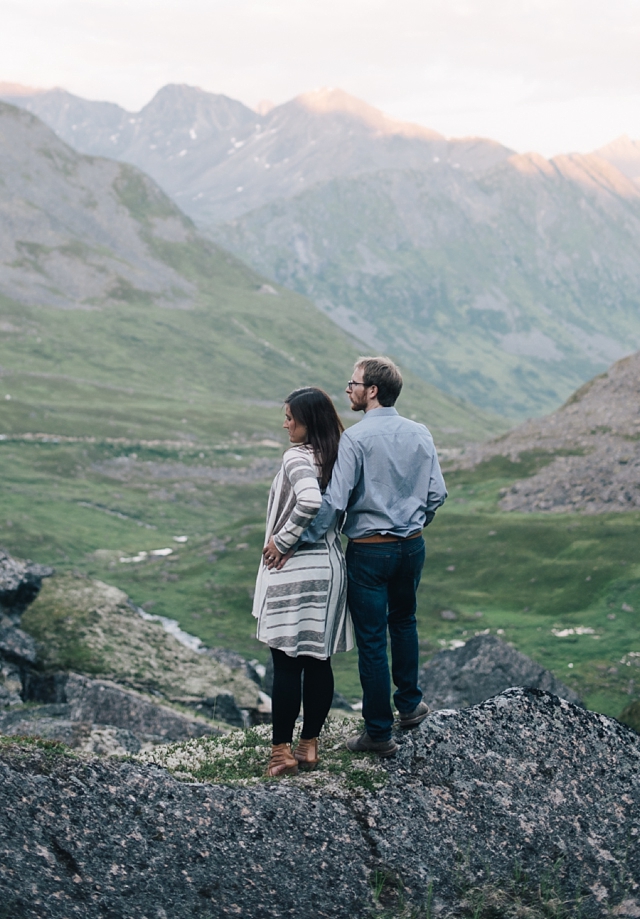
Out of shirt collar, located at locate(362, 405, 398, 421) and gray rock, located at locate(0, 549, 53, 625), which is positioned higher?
shirt collar, located at locate(362, 405, 398, 421)

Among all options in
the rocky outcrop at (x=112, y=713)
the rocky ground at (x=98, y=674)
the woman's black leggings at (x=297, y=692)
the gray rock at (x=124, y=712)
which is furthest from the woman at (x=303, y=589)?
the gray rock at (x=124, y=712)

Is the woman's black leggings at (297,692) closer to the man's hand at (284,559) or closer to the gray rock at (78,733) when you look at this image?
the man's hand at (284,559)

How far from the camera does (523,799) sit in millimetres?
10617

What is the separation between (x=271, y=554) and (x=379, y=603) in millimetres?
1518

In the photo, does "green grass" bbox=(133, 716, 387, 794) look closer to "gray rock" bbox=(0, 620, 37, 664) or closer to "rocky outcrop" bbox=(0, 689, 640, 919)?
"rocky outcrop" bbox=(0, 689, 640, 919)

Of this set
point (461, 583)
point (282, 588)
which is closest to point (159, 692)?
point (282, 588)

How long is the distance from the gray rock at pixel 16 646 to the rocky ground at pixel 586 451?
6103 centimetres

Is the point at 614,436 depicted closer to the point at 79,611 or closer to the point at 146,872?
the point at 79,611

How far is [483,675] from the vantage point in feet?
108

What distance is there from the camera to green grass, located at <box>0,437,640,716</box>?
178 ft

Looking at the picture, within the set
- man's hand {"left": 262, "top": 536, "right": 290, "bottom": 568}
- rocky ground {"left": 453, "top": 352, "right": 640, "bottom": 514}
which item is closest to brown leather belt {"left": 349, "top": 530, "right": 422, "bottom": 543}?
man's hand {"left": 262, "top": 536, "right": 290, "bottom": 568}

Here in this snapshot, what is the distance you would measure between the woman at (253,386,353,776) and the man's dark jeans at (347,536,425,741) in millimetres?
182

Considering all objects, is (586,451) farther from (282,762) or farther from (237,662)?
(282,762)

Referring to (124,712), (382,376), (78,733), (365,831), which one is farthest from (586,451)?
(365,831)
